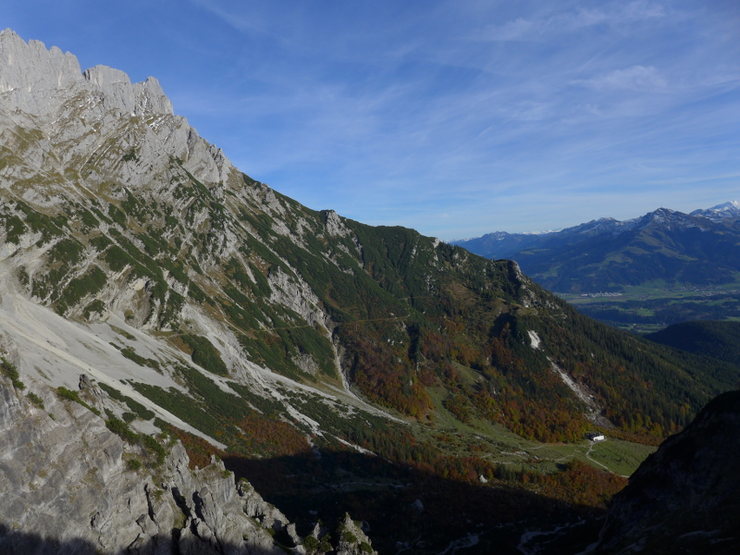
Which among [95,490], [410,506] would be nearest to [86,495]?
[95,490]

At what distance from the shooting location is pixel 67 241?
171125 mm

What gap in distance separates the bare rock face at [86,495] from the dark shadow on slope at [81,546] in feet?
0.28

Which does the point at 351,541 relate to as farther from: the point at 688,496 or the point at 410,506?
the point at 688,496

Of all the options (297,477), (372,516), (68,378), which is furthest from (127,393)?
(372,516)

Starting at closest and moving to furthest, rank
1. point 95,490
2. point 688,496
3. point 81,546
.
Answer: point 81,546
point 95,490
point 688,496

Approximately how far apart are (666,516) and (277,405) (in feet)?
416

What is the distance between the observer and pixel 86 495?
47844 millimetres

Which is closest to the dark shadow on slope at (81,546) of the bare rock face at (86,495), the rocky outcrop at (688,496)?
the bare rock face at (86,495)

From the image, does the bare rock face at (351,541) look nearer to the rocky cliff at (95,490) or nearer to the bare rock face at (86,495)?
the rocky cliff at (95,490)

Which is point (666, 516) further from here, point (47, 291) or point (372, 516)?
point (47, 291)

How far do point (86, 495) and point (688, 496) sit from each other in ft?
248

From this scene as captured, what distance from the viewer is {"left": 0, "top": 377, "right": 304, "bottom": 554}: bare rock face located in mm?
44750

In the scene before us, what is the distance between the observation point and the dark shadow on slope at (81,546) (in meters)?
42.7

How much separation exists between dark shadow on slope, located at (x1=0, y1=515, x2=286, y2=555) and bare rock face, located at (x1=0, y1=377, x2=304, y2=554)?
0.28 ft
